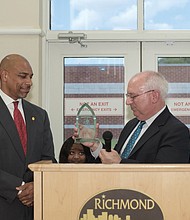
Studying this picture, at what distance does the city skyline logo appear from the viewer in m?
1.92

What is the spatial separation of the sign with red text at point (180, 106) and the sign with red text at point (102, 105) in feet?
1.57

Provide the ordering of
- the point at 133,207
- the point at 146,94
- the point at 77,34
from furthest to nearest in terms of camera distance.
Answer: the point at 77,34, the point at 146,94, the point at 133,207

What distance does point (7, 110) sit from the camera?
118 inches

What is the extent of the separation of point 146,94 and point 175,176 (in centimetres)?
89

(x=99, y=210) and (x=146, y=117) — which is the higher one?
(x=146, y=117)

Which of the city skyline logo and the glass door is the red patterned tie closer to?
the city skyline logo

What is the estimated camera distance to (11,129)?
2.92m

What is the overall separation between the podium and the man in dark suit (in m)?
0.84

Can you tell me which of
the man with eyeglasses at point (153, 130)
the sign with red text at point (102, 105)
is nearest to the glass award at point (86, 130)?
the man with eyeglasses at point (153, 130)

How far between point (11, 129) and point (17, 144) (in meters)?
0.10

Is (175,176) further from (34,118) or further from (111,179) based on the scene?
(34,118)

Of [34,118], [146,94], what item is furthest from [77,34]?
[146,94]

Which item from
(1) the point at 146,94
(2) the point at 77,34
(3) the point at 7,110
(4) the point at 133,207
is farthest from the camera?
(2) the point at 77,34

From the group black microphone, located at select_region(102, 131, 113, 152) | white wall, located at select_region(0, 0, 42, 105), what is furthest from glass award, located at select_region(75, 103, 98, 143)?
white wall, located at select_region(0, 0, 42, 105)
